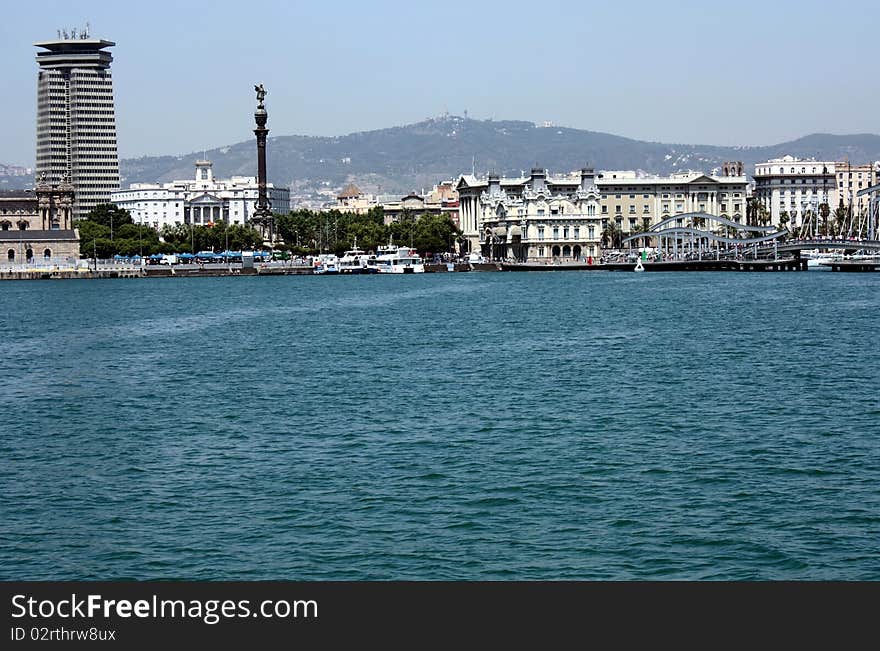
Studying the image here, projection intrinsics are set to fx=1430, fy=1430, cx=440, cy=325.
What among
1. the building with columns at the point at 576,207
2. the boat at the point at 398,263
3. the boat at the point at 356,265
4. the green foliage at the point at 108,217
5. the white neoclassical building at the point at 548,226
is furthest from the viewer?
the green foliage at the point at 108,217

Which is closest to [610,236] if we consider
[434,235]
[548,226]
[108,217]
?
[548,226]

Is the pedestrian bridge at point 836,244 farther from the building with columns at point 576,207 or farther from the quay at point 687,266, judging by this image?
the building with columns at point 576,207

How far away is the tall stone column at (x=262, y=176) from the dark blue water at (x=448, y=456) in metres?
112

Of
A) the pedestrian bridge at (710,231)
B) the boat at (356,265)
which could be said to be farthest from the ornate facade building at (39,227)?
the pedestrian bridge at (710,231)

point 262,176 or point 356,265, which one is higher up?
point 262,176

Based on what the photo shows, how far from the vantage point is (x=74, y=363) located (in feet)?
160

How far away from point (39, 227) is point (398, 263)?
48957mm

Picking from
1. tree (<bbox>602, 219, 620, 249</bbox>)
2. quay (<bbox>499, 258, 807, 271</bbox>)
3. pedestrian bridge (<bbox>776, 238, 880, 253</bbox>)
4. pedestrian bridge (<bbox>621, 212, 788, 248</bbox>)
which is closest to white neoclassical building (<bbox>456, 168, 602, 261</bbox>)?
pedestrian bridge (<bbox>621, 212, 788, 248</bbox>)

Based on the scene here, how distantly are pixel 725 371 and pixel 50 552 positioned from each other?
83.1 feet

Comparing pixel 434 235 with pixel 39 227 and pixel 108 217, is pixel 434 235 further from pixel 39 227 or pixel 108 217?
pixel 39 227

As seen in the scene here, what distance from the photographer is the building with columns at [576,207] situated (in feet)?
549

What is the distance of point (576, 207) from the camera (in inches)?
6629

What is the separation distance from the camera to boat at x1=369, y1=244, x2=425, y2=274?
6550 inches

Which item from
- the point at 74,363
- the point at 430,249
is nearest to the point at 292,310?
the point at 74,363
